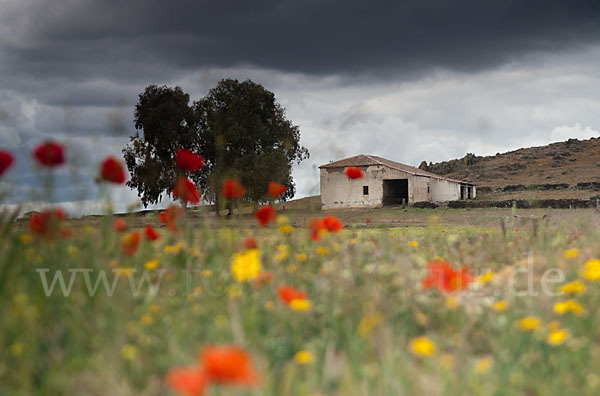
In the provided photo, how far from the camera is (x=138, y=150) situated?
32.7 metres

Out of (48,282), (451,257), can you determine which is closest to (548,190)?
(451,257)

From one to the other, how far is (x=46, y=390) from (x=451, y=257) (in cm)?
412

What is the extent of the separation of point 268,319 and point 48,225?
185 cm

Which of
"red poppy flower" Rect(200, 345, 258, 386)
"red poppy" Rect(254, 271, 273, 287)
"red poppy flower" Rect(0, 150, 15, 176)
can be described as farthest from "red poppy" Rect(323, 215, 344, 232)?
"red poppy flower" Rect(200, 345, 258, 386)

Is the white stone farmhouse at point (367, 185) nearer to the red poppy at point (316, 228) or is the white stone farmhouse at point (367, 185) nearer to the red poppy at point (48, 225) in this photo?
the red poppy at point (316, 228)

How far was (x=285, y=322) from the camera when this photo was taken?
327 centimetres

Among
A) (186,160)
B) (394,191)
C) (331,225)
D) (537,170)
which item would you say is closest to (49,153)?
(186,160)

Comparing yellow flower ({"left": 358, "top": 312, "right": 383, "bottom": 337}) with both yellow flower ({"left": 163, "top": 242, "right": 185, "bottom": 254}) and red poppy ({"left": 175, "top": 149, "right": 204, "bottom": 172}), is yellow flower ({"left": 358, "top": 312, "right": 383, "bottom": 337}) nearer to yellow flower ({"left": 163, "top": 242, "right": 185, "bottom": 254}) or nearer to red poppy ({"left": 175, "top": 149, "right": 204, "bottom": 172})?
red poppy ({"left": 175, "top": 149, "right": 204, "bottom": 172})

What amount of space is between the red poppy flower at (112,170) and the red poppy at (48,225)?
1.51ft

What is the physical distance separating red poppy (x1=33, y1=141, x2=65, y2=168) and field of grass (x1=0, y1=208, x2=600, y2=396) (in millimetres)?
547

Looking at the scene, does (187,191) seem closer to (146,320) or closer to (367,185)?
(146,320)

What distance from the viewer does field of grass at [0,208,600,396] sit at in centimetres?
262

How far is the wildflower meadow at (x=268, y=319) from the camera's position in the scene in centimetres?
257

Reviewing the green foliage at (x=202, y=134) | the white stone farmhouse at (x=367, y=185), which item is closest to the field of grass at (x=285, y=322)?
the green foliage at (x=202, y=134)
